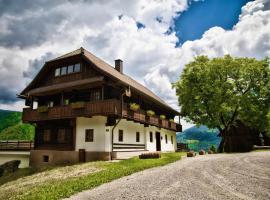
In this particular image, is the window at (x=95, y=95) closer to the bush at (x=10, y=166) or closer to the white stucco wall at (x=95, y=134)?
the white stucco wall at (x=95, y=134)

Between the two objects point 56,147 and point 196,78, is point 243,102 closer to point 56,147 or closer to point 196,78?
point 196,78

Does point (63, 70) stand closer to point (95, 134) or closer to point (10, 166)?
point (95, 134)

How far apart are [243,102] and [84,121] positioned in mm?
19933

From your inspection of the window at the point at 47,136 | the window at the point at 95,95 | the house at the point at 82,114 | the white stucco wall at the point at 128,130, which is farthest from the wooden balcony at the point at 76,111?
the white stucco wall at the point at 128,130

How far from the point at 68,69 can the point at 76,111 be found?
576cm

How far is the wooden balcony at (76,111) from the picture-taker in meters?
20.3

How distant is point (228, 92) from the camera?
3192 centimetres

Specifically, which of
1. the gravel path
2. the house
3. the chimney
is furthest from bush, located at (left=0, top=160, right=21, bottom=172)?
the gravel path

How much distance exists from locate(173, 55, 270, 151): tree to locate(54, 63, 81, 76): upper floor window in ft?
53.2

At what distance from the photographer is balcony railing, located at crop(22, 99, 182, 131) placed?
66.7ft

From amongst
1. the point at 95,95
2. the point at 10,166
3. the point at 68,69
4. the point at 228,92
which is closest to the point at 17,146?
the point at 10,166

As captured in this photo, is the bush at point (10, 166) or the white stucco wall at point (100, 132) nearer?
the white stucco wall at point (100, 132)

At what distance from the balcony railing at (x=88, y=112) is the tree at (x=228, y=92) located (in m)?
9.04

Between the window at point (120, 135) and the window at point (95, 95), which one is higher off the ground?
the window at point (95, 95)
